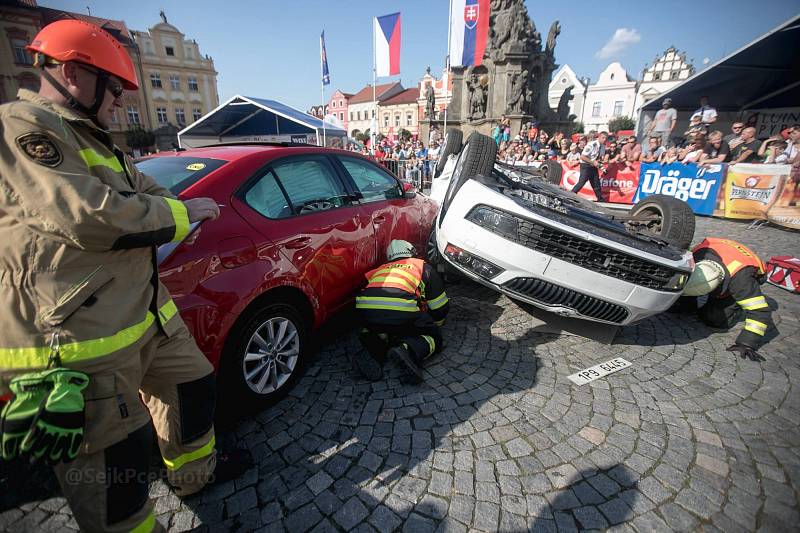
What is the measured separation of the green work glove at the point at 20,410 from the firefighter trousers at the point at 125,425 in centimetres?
10

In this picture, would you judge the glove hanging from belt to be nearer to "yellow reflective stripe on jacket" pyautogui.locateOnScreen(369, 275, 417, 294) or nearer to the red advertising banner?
"yellow reflective stripe on jacket" pyautogui.locateOnScreen(369, 275, 417, 294)

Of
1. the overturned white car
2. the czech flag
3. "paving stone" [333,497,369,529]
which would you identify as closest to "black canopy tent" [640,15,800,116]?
the czech flag

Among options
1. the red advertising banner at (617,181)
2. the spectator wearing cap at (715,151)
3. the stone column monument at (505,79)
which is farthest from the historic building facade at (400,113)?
the spectator wearing cap at (715,151)

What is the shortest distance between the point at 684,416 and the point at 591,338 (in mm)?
1007

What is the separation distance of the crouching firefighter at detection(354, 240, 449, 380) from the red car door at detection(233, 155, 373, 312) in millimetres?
266

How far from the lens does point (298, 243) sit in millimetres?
2541

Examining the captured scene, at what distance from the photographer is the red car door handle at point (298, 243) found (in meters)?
2.47

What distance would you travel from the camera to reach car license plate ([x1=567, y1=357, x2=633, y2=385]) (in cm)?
275

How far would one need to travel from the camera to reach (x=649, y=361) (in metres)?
3.04

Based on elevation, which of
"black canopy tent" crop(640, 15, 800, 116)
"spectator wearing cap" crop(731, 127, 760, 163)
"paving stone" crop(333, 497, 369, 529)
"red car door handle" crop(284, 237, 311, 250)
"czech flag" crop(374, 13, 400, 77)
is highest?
"czech flag" crop(374, 13, 400, 77)

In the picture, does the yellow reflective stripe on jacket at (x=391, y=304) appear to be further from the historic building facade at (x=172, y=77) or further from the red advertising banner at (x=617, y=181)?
the historic building facade at (x=172, y=77)

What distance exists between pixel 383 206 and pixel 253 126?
19345 mm

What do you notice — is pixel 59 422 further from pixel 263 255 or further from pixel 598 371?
pixel 598 371

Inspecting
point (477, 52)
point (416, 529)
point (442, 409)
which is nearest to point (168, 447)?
point (416, 529)
